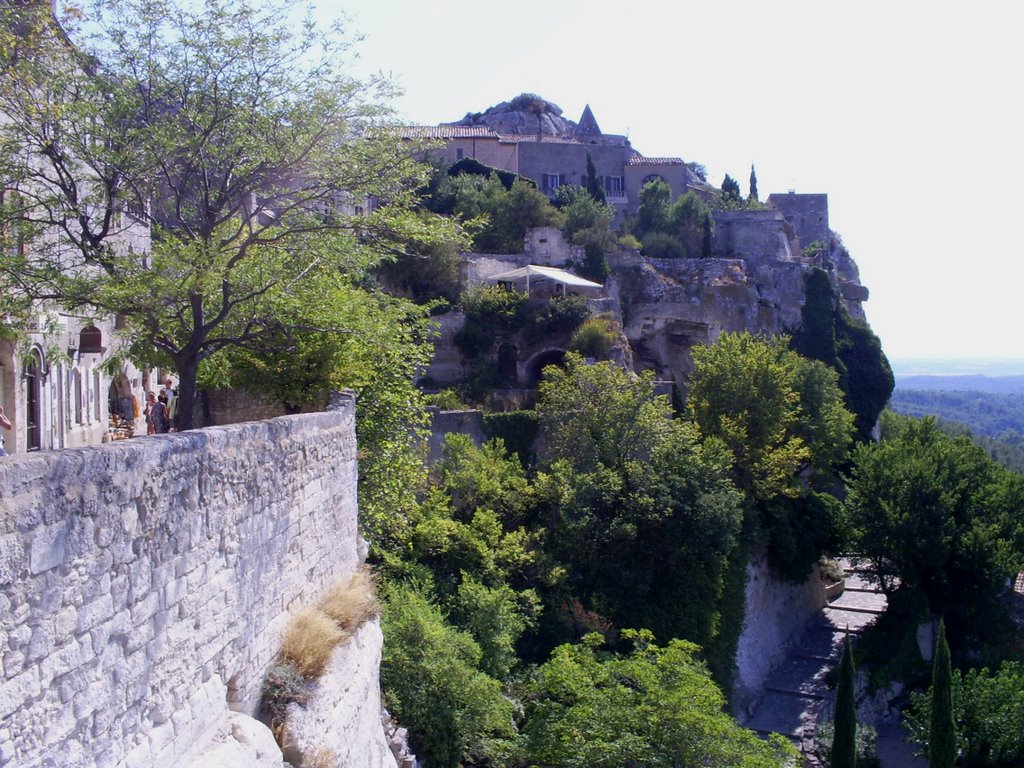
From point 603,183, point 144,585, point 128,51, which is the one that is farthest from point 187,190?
point 603,183

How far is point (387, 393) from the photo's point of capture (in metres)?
15.1

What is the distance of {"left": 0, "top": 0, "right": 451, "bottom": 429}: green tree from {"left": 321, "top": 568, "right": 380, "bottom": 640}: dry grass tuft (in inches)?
115

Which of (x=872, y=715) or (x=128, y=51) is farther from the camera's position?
(x=872, y=715)

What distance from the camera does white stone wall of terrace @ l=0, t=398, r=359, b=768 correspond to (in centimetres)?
445

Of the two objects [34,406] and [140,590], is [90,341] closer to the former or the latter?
[34,406]

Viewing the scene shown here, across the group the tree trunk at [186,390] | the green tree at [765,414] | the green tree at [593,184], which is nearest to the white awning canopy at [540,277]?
the green tree at [765,414]

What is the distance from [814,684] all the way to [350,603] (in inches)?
790

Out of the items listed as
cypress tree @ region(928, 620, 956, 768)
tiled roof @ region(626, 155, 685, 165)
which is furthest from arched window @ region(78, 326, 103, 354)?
tiled roof @ region(626, 155, 685, 165)

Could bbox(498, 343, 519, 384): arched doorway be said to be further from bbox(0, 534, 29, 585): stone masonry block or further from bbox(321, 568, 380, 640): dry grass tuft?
bbox(0, 534, 29, 585): stone masonry block

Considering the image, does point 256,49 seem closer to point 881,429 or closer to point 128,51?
point 128,51

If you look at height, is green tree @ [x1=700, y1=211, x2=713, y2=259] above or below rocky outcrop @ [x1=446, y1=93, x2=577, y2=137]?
below

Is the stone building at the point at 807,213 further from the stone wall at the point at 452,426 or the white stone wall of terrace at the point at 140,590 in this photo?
the white stone wall of terrace at the point at 140,590

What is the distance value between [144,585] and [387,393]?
9.54 metres

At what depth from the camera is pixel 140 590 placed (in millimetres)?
5508
